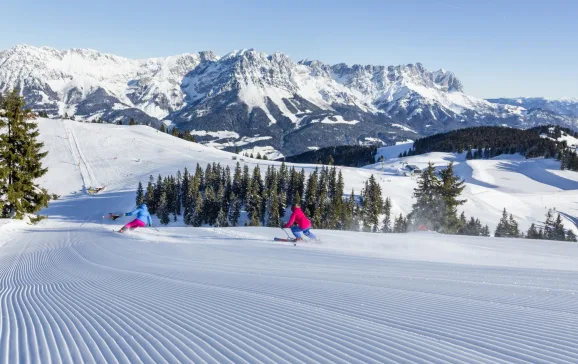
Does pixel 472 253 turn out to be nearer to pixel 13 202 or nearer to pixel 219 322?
pixel 219 322

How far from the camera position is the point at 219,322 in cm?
652

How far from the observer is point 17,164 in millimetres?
33500

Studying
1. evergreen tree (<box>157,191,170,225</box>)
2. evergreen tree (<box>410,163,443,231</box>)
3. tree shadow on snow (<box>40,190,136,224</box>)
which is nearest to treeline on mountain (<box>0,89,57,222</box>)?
tree shadow on snow (<box>40,190,136,224</box>)

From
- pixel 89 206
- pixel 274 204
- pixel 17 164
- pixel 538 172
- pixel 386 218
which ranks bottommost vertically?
pixel 89 206

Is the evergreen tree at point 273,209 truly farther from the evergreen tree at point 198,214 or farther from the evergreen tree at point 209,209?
the evergreen tree at point 198,214

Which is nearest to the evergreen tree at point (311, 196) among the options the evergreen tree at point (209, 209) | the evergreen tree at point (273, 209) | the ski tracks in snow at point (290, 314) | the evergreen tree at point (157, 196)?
the evergreen tree at point (273, 209)

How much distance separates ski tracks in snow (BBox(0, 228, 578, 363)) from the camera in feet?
16.8

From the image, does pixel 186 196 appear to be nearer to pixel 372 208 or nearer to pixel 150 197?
pixel 150 197

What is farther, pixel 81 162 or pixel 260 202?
pixel 81 162

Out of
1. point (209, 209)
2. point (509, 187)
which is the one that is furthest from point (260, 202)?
point (509, 187)

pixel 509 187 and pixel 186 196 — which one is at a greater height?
pixel 509 187

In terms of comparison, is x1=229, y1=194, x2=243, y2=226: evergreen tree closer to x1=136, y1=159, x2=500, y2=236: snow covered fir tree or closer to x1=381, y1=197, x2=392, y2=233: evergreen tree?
x1=136, y1=159, x2=500, y2=236: snow covered fir tree

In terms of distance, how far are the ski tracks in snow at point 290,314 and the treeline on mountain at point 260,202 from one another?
200ft

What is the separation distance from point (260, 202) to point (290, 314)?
251ft
